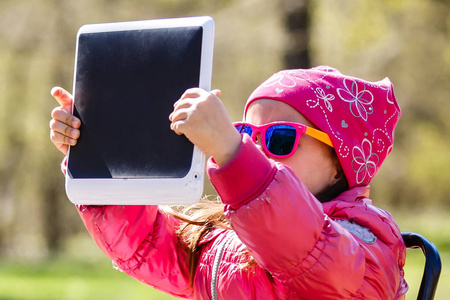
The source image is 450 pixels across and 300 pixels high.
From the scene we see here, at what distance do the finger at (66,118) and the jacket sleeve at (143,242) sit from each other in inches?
11.6

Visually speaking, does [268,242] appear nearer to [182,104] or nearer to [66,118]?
[182,104]

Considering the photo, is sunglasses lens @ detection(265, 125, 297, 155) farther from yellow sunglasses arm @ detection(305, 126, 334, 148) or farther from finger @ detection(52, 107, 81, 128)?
finger @ detection(52, 107, 81, 128)

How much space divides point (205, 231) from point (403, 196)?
20320 mm

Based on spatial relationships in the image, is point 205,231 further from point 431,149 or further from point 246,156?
point 431,149

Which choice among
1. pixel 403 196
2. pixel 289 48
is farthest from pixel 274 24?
pixel 403 196

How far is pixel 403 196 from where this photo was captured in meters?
21.8

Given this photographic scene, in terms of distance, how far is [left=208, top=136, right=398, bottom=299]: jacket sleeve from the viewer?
167 centimetres

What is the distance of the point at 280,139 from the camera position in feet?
6.67

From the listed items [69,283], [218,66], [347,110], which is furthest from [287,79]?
[218,66]

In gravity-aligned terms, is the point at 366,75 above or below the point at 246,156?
below

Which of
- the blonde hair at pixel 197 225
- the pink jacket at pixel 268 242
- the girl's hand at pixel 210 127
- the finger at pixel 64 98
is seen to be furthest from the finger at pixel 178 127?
the blonde hair at pixel 197 225

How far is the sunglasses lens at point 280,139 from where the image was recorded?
2.03m

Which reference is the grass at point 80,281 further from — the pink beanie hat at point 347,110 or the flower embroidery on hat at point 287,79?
the flower embroidery on hat at point 287,79

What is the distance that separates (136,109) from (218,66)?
8.38m
